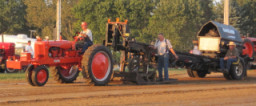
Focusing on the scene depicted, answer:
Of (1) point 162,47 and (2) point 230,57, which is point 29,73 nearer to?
(1) point 162,47

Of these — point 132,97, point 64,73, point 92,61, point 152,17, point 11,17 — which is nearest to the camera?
point 132,97

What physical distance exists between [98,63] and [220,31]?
5927mm

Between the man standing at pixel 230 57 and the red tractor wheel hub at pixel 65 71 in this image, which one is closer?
the red tractor wheel hub at pixel 65 71

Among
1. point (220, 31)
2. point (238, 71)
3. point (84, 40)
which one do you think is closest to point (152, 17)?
point (220, 31)

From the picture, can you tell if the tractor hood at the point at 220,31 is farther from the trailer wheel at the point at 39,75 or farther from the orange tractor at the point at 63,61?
the trailer wheel at the point at 39,75

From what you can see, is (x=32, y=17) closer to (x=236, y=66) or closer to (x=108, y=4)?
(x=108, y=4)

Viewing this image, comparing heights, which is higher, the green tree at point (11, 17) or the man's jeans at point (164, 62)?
the green tree at point (11, 17)

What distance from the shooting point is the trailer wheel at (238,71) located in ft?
49.1

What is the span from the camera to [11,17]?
6788 cm

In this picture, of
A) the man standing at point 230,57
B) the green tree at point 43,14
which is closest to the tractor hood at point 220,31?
the man standing at point 230,57

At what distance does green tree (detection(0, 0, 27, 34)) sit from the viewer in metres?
67.5

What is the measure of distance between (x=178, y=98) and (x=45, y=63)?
3669 millimetres

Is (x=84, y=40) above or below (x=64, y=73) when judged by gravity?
above

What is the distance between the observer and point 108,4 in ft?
157
